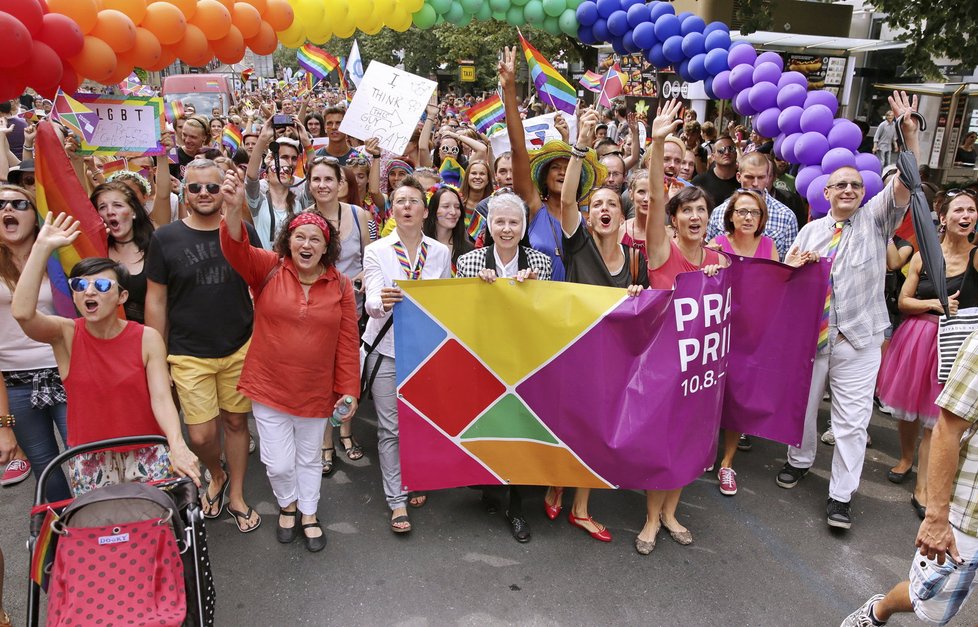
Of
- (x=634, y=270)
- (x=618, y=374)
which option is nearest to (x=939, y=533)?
(x=618, y=374)

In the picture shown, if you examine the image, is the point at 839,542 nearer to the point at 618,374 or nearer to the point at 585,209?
the point at 618,374

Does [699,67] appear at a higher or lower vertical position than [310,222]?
higher

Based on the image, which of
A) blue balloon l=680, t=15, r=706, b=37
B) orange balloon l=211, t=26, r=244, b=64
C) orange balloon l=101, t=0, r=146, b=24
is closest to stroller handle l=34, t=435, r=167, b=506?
orange balloon l=101, t=0, r=146, b=24

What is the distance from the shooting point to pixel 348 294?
376 cm

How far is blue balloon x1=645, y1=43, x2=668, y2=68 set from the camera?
24.2 feet

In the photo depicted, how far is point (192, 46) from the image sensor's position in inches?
223

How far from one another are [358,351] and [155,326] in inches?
42.4

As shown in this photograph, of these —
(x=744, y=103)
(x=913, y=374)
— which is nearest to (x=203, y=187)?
(x=913, y=374)

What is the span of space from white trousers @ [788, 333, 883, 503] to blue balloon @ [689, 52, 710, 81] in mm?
3649

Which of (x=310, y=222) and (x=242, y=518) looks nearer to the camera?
(x=310, y=222)

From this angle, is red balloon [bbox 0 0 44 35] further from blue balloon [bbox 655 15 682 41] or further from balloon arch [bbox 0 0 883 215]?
blue balloon [bbox 655 15 682 41]

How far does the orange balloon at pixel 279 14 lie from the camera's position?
6.42 m

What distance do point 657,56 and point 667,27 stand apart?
1.09ft

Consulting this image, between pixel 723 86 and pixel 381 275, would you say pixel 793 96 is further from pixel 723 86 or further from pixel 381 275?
pixel 381 275
